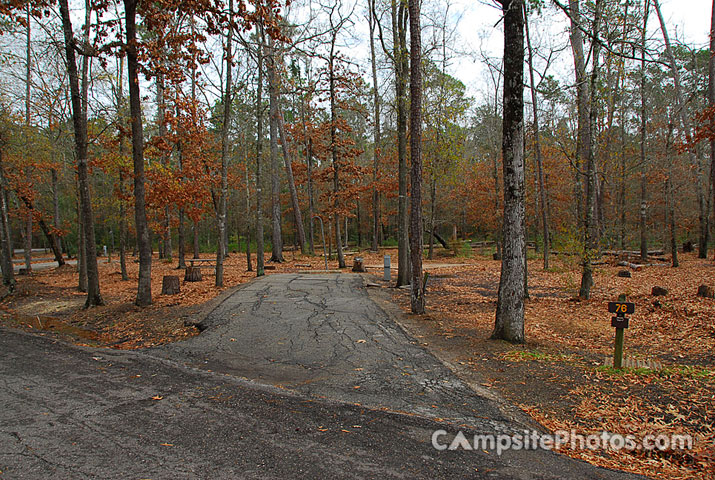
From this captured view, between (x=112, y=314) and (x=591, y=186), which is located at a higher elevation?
(x=591, y=186)

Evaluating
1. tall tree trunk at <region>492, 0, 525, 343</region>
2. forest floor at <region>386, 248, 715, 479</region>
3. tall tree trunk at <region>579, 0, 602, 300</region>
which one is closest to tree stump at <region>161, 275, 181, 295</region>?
forest floor at <region>386, 248, 715, 479</region>

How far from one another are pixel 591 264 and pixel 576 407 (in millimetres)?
6569

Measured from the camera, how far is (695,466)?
9.69 ft

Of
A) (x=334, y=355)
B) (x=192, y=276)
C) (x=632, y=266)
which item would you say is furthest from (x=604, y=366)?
(x=632, y=266)

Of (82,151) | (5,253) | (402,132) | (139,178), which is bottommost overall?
(5,253)

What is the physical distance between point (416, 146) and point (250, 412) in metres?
6.58

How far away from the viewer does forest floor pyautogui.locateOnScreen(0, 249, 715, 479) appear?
144 inches

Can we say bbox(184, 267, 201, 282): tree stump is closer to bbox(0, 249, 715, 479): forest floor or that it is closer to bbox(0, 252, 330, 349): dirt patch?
bbox(0, 252, 330, 349): dirt patch

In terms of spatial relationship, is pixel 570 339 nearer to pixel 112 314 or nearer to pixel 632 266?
pixel 112 314

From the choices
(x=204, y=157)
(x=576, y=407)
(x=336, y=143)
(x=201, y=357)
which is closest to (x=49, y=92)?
(x=204, y=157)

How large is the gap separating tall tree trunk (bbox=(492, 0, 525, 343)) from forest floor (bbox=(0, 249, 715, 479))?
108 cm

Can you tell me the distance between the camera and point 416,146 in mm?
8680

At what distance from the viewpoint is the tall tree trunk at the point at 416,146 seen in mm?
8453

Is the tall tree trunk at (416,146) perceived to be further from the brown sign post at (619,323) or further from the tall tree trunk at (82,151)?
the tall tree trunk at (82,151)
